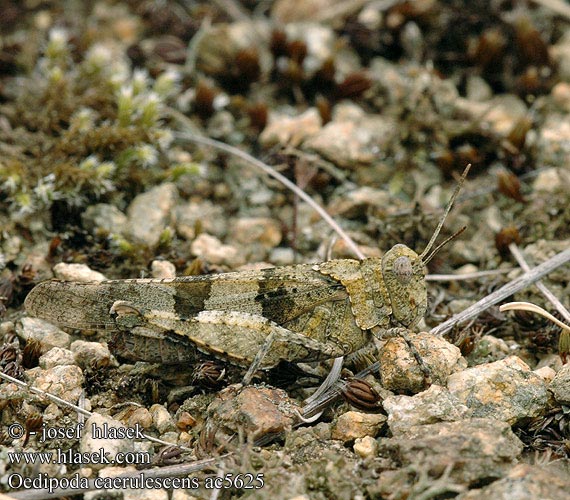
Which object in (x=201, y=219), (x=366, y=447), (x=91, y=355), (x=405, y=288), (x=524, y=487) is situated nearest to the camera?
(x=524, y=487)

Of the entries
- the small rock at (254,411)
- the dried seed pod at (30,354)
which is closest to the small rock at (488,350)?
the small rock at (254,411)

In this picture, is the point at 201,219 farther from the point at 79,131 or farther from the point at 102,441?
the point at 102,441

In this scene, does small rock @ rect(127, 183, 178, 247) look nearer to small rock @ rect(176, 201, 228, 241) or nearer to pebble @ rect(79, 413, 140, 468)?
small rock @ rect(176, 201, 228, 241)

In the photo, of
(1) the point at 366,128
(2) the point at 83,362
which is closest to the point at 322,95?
(1) the point at 366,128

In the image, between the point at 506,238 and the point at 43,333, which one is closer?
the point at 43,333

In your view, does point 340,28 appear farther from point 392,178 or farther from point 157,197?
point 157,197

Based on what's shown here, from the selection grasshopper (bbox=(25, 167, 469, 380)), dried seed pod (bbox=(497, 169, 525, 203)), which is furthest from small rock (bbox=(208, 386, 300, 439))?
dried seed pod (bbox=(497, 169, 525, 203))

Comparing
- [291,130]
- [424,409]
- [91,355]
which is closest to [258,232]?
[291,130]

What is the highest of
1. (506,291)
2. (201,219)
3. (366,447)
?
(506,291)
